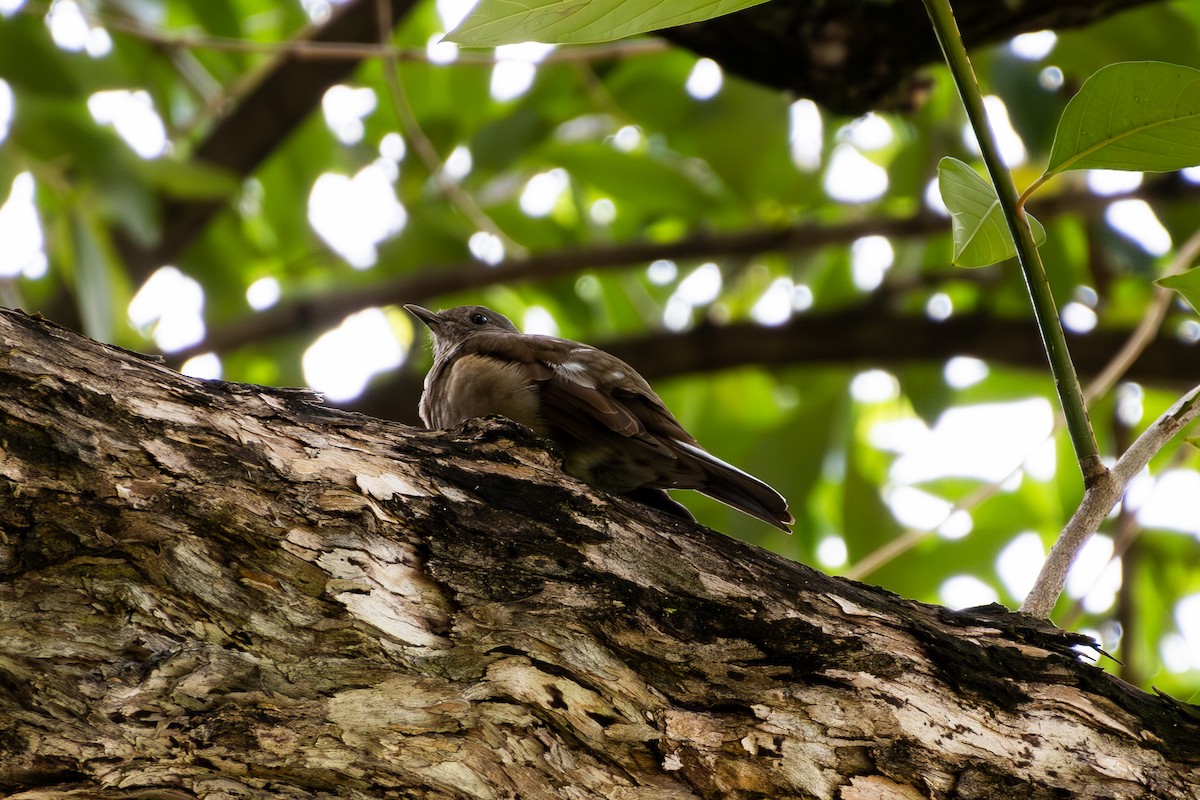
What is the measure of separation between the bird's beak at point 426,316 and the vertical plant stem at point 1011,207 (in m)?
3.31

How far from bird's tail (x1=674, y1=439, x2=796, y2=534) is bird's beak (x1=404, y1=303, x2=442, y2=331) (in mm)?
1825

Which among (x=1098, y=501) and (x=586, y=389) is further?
(x=586, y=389)

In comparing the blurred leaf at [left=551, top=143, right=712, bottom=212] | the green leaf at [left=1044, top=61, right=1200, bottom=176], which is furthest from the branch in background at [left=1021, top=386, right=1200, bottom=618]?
the blurred leaf at [left=551, top=143, right=712, bottom=212]

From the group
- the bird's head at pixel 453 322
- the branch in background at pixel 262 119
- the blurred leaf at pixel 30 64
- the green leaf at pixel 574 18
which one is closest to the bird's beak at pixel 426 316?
the bird's head at pixel 453 322

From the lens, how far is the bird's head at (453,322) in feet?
16.5

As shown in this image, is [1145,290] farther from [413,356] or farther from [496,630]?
[496,630]

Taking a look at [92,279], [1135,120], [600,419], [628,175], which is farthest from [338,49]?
[1135,120]

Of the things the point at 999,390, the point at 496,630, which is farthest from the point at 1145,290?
the point at 496,630

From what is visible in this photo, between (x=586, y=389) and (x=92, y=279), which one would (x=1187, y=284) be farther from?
(x=92, y=279)

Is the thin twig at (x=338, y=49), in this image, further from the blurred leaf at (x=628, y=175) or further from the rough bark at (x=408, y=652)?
the rough bark at (x=408, y=652)

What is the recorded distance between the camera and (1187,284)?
2.11 meters

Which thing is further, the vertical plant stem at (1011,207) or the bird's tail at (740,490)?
the bird's tail at (740,490)

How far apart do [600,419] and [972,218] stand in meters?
1.56

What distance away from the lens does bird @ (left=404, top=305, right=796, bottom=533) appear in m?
3.41
